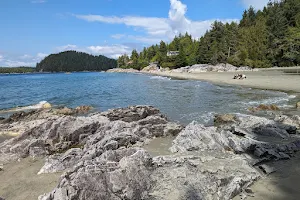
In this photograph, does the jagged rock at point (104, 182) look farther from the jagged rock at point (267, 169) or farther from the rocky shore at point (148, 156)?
the jagged rock at point (267, 169)

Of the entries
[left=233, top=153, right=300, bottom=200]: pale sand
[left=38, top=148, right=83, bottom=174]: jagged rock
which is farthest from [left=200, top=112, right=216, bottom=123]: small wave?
[left=38, top=148, right=83, bottom=174]: jagged rock

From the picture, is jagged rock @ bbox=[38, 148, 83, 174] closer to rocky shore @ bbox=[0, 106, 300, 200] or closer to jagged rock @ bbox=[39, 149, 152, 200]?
rocky shore @ bbox=[0, 106, 300, 200]

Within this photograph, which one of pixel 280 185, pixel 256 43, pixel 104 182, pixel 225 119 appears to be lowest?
pixel 225 119

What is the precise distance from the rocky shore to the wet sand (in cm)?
31

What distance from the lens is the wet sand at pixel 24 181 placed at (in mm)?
8798

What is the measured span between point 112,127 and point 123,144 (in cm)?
221

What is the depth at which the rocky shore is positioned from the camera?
7426mm

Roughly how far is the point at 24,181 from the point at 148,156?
490 centimetres

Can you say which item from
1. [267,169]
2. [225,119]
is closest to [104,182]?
[267,169]

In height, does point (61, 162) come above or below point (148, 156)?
below

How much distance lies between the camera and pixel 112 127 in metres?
14.7

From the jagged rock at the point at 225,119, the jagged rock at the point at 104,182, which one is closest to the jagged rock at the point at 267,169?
the jagged rock at the point at 104,182

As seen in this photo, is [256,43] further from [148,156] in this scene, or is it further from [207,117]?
[148,156]

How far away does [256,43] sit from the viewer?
9981cm
